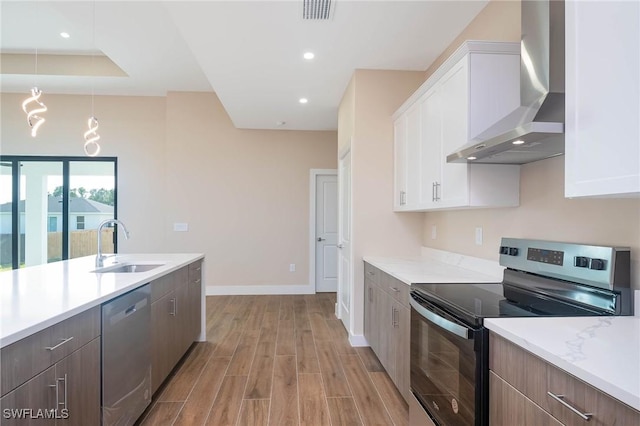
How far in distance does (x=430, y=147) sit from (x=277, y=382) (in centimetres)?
216

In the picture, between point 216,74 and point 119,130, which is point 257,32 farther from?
point 119,130

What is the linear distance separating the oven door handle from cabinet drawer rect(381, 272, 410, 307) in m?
0.28

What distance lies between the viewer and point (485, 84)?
2.14m

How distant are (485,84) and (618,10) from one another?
100cm

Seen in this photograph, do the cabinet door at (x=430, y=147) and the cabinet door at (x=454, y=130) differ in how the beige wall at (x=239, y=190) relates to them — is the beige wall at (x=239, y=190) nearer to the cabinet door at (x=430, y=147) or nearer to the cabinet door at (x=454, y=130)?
the cabinet door at (x=430, y=147)

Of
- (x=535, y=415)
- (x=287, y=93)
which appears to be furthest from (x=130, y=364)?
(x=287, y=93)

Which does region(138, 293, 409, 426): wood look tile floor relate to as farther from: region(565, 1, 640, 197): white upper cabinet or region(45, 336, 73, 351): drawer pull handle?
region(565, 1, 640, 197): white upper cabinet

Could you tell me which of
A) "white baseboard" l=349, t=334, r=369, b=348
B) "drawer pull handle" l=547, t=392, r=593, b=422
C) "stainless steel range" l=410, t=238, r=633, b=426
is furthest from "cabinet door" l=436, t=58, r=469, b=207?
"white baseboard" l=349, t=334, r=369, b=348

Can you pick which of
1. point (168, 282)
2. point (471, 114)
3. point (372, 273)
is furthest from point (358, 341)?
point (471, 114)

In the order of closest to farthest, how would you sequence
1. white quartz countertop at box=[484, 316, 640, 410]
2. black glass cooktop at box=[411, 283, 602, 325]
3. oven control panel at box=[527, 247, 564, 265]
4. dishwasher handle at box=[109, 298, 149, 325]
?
white quartz countertop at box=[484, 316, 640, 410] < black glass cooktop at box=[411, 283, 602, 325] < oven control panel at box=[527, 247, 564, 265] < dishwasher handle at box=[109, 298, 149, 325]

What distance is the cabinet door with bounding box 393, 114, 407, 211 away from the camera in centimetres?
325

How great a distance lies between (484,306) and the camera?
1.56 metres

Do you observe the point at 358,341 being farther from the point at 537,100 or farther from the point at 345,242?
the point at 537,100

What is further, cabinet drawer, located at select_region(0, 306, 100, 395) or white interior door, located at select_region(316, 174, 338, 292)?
white interior door, located at select_region(316, 174, 338, 292)
